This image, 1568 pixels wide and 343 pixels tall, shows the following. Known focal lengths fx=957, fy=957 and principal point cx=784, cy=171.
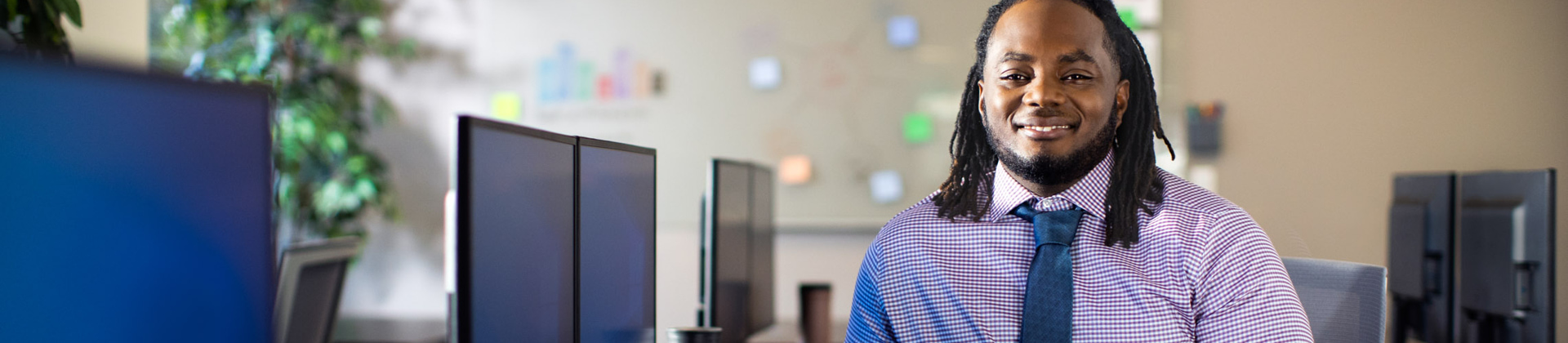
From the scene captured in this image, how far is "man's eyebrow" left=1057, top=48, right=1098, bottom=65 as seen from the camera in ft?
2.92

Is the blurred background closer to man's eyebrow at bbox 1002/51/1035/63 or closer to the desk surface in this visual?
the desk surface

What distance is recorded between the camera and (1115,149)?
3.24 feet

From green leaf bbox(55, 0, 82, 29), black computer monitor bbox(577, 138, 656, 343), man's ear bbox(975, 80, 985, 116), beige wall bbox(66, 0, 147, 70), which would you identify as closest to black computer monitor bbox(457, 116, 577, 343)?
black computer monitor bbox(577, 138, 656, 343)

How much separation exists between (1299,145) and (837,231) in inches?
61.2

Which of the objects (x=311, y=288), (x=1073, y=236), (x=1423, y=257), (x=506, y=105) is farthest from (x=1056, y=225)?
(x=506, y=105)

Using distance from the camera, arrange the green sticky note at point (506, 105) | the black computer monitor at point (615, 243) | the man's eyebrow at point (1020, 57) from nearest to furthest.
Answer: the man's eyebrow at point (1020, 57) < the black computer monitor at point (615, 243) < the green sticky note at point (506, 105)

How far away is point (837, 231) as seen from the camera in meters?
3.42

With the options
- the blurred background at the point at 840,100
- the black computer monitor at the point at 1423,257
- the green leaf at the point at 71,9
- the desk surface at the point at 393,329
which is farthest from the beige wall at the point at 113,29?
the black computer monitor at the point at 1423,257

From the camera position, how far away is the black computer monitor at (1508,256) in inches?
64.8

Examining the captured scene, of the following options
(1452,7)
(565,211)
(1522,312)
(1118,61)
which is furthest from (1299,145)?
(565,211)

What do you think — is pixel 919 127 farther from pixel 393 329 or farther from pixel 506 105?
pixel 393 329

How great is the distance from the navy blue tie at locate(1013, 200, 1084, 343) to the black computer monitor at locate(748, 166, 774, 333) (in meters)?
1.01

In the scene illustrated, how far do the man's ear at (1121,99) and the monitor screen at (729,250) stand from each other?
78 centimetres

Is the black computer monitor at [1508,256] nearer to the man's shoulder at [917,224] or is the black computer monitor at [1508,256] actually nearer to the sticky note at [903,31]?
the man's shoulder at [917,224]
